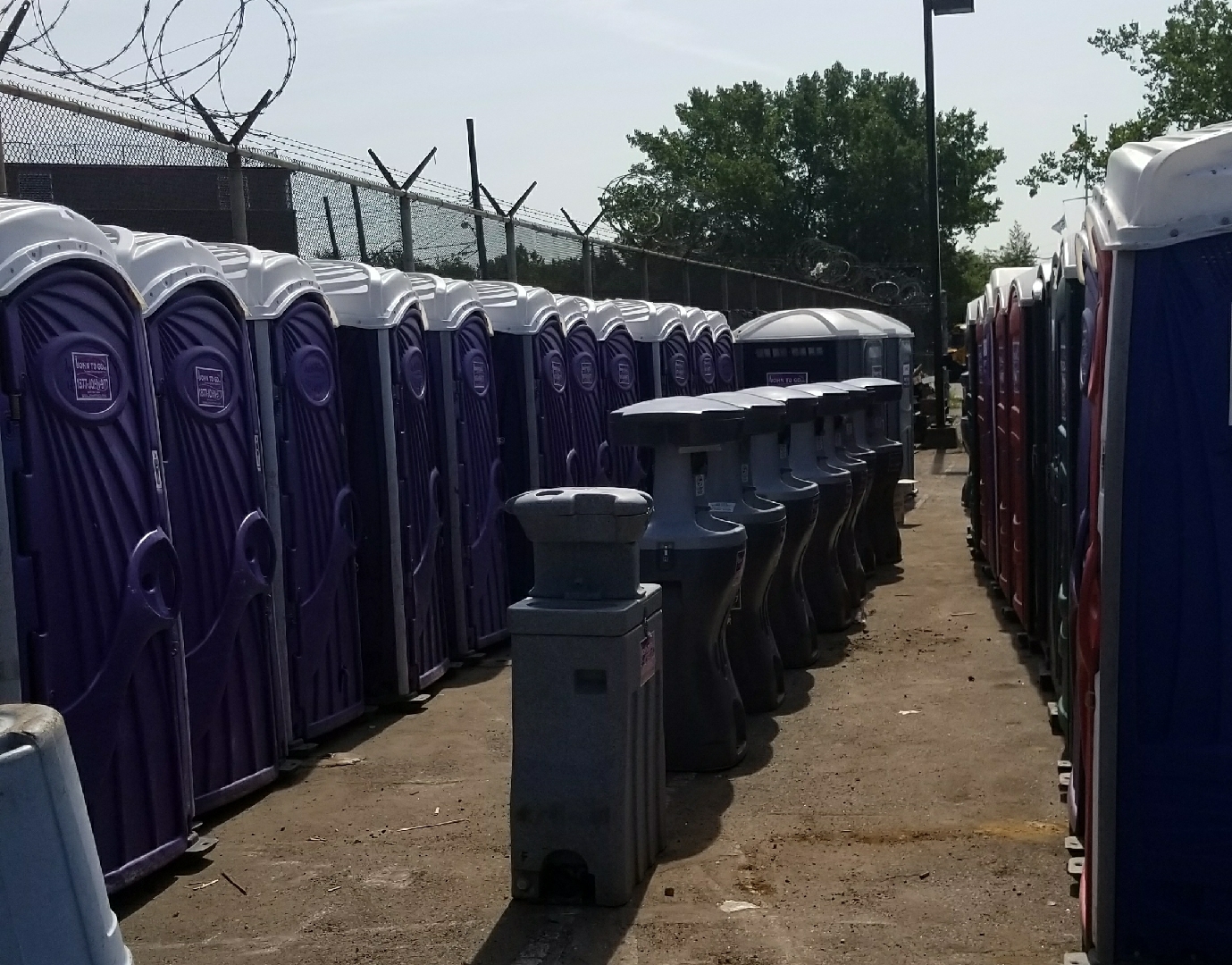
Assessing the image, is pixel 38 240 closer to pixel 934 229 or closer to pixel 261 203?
pixel 261 203

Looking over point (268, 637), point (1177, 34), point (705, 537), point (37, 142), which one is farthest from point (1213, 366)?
point (1177, 34)

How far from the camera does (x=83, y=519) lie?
5.28 m

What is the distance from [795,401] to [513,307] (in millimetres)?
2222

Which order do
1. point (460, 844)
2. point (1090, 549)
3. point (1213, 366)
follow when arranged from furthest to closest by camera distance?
→ point (460, 844)
point (1090, 549)
point (1213, 366)

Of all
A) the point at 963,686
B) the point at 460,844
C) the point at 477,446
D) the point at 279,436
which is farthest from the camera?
the point at 477,446

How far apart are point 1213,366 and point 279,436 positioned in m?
4.40

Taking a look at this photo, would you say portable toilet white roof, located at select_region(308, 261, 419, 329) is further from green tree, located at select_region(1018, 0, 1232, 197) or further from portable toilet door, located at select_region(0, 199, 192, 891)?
green tree, located at select_region(1018, 0, 1232, 197)

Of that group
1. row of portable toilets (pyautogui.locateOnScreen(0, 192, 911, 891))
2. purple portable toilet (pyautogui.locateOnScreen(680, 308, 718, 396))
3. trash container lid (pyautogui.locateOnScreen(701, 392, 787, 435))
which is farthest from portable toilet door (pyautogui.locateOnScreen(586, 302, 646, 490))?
trash container lid (pyautogui.locateOnScreen(701, 392, 787, 435))

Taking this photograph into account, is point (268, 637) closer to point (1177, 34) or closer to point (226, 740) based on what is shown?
point (226, 740)

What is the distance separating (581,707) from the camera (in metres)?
5.31

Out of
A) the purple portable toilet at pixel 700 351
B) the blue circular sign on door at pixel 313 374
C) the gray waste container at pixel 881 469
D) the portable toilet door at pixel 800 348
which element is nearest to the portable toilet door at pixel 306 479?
the blue circular sign on door at pixel 313 374

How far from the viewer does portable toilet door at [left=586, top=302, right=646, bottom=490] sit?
12.0 metres

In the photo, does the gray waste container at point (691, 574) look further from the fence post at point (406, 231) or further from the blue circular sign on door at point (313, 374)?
the fence post at point (406, 231)

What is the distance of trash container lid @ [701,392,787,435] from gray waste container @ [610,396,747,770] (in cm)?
45
